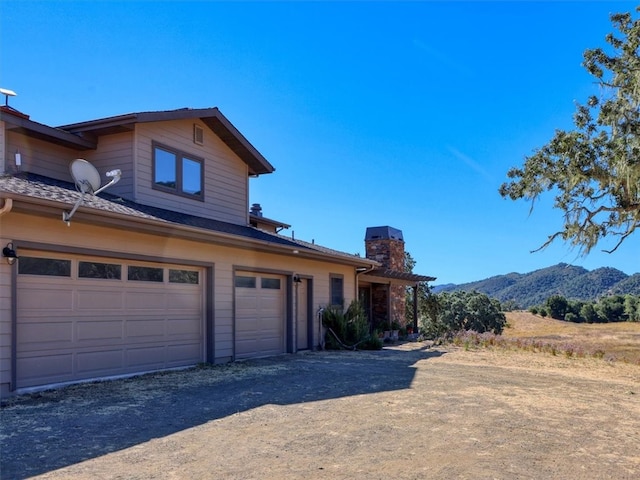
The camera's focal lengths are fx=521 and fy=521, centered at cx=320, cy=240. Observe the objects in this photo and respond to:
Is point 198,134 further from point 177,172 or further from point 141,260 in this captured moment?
point 141,260

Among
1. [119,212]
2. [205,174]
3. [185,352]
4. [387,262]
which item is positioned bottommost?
[185,352]

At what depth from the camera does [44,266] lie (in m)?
7.46

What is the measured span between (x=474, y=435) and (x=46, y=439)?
402 centimetres

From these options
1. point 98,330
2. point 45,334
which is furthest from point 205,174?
point 45,334

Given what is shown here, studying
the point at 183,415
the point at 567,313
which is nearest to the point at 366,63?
the point at 183,415

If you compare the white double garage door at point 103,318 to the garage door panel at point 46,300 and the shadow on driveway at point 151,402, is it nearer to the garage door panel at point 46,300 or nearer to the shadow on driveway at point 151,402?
the garage door panel at point 46,300

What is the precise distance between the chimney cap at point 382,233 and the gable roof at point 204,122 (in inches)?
310

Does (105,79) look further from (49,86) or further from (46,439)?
(46,439)

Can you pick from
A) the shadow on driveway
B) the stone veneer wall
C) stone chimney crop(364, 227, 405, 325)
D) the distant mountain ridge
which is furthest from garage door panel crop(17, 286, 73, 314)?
the distant mountain ridge

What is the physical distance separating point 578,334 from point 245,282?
70.8 feet

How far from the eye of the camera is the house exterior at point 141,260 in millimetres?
7219

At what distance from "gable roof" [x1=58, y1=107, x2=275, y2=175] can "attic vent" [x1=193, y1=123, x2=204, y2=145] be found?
20cm

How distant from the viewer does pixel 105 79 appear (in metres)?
11.9

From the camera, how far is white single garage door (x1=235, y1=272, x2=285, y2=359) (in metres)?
11.3
